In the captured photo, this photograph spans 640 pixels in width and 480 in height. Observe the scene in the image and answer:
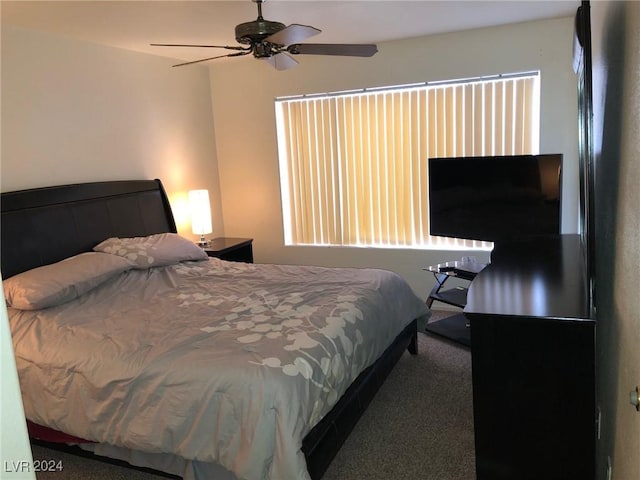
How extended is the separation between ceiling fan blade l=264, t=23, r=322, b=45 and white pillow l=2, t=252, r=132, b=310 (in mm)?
1772

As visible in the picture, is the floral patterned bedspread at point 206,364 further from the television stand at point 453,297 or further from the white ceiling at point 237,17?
the white ceiling at point 237,17

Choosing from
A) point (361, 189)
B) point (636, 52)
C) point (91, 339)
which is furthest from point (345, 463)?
point (361, 189)

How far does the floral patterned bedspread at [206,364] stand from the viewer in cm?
194

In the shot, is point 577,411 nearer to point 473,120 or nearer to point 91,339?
point 91,339

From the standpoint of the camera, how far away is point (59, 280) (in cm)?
288

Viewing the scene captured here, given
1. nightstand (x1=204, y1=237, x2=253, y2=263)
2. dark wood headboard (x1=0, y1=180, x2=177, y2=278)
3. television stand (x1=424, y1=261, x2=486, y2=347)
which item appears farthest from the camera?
nightstand (x1=204, y1=237, x2=253, y2=263)

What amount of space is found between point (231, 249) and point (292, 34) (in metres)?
2.50

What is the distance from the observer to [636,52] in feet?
4.04

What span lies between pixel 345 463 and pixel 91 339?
1388 mm

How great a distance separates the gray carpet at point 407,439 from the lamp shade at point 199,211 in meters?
2.32

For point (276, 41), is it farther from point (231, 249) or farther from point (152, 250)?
point (231, 249)

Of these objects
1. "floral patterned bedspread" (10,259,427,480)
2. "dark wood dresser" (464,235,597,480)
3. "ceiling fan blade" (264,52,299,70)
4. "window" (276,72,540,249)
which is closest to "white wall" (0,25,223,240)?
"window" (276,72,540,249)

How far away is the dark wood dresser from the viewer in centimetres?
163

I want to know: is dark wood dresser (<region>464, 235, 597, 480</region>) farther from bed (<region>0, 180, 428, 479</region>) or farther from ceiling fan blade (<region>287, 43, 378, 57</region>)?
ceiling fan blade (<region>287, 43, 378, 57</region>)
